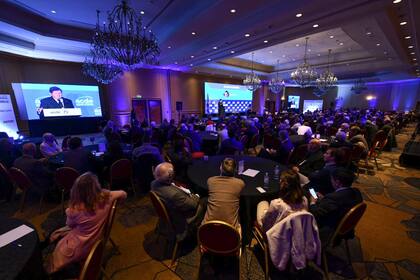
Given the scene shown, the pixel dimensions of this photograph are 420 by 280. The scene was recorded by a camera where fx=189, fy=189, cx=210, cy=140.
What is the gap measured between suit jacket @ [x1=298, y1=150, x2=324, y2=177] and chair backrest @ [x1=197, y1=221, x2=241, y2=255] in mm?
2368

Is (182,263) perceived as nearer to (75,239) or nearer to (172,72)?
(75,239)

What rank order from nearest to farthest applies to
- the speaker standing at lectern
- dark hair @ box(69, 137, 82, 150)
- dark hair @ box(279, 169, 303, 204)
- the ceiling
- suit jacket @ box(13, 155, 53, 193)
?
dark hair @ box(279, 169, 303, 204)
suit jacket @ box(13, 155, 53, 193)
dark hair @ box(69, 137, 82, 150)
the ceiling
the speaker standing at lectern

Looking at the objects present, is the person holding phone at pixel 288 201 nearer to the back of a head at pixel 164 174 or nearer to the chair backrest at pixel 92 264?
the back of a head at pixel 164 174

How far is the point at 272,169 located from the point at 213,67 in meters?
11.3

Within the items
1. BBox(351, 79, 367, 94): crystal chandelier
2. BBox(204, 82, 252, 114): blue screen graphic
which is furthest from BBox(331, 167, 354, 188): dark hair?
BBox(351, 79, 367, 94): crystal chandelier

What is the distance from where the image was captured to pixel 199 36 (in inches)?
265

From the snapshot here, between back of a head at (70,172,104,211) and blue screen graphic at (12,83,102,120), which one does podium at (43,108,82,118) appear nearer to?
blue screen graphic at (12,83,102,120)

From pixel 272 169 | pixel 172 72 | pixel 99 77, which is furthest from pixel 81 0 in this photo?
pixel 172 72

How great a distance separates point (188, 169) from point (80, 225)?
176 cm

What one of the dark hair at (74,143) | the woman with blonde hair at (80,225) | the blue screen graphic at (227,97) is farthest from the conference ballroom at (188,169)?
the blue screen graphic at (227,97)

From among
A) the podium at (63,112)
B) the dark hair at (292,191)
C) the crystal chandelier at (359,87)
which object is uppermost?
the crystal chandelier at (359,87)

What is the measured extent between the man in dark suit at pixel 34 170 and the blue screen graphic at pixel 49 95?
7.44 m

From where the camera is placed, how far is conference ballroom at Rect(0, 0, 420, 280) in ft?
5.93

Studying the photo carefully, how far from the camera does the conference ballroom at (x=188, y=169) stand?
181 centimetres
